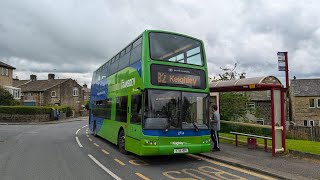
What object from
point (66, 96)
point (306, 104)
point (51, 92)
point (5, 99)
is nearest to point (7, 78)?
point (51, 92)

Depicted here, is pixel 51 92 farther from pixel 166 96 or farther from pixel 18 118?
pixel 166 96

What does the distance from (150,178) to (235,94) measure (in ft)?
74.2

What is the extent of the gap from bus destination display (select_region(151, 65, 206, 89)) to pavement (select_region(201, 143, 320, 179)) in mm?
2655

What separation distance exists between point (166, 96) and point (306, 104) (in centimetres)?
4033

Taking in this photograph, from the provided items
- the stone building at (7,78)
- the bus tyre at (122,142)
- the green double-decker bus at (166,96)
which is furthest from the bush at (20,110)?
the green double-decker bus at (166,96)

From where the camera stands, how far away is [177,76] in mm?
9945

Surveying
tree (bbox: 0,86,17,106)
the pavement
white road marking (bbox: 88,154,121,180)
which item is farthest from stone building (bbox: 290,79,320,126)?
tree (bbox: 0,86,17,106)

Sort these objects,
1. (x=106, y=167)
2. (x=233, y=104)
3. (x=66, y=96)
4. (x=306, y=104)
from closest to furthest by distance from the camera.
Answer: (x=106, y=167)
(x=233, y=104)
(x=306, y=104)
(x=66, y=96)

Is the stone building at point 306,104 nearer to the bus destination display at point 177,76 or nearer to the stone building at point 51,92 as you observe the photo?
the stone building at point 51,92

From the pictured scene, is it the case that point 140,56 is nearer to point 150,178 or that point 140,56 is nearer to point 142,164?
point 142,164

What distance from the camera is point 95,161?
1031cm

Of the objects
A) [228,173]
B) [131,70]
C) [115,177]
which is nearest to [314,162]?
[228,173]

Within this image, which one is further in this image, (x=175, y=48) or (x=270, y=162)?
(x=175, y=48)

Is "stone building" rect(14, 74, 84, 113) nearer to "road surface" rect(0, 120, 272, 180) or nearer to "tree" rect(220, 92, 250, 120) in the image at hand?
"tree" rect(220, 92, 250, 120)
